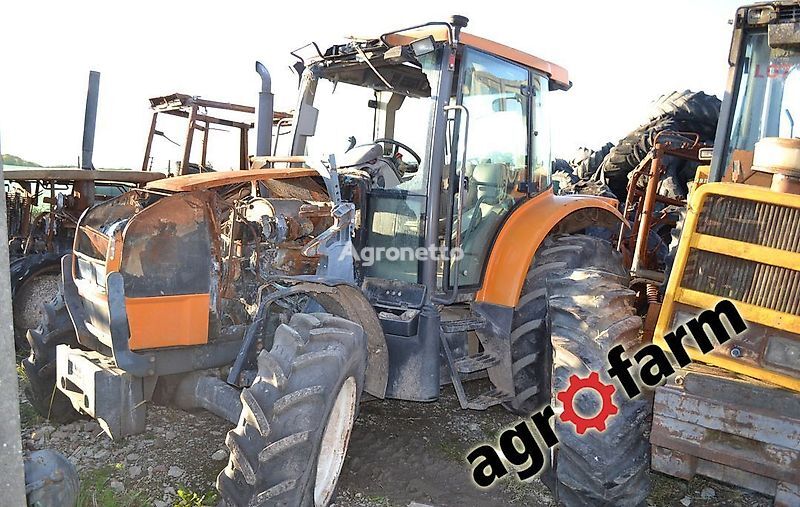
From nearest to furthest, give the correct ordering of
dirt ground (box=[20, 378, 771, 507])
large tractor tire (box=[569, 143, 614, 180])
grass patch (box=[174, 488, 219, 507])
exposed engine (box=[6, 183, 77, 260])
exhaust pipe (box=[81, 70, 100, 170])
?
grass patch (box=[174, 488, 219, 507]) < dirt ground (box=[20, 378, 771, 507]) < exposed engine (box=[6, 183, 77, 260]) < exhaust pipe (box=[81, 70, 100, 170]) < large tractor tire (box=[569, 143, 614, 180])

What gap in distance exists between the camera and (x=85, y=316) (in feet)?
12.4

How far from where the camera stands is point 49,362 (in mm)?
4188

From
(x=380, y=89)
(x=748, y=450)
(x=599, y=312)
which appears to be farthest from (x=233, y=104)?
(x=748, y=450)

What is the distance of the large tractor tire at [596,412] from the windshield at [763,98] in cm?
117

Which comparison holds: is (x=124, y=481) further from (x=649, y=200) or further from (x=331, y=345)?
(x=649, y=200)

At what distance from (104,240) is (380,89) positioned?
80.5 inches

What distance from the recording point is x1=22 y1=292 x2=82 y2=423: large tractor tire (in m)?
4.18

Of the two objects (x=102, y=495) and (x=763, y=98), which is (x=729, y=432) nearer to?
(x=763, y=98)

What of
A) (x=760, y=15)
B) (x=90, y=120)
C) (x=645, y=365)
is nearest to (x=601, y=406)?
(x=645, y=365)

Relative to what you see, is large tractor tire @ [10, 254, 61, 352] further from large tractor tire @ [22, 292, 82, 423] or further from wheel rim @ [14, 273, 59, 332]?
large tractor tire @ [22, 292, 82, 423]

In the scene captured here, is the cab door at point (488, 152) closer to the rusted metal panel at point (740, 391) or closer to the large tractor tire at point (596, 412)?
the large tractor tire at point (596, 412)

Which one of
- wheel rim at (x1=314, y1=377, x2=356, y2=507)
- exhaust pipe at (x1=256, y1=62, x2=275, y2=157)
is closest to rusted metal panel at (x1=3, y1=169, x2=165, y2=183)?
exhaust pipe at (x1=256, y1=62, x2=275, y2=157)

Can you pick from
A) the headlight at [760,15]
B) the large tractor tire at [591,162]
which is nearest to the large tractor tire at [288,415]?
the headlight at [760,15]

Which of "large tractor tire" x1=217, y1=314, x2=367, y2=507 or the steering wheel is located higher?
the steering wheel
